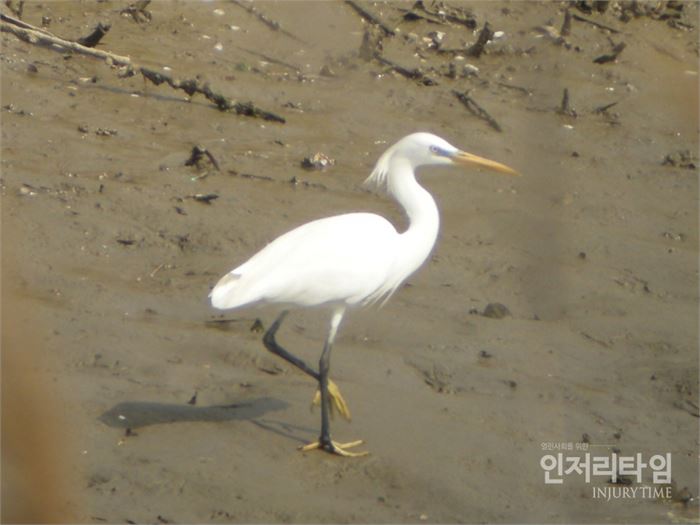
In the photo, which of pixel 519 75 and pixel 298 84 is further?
pixel 519 75

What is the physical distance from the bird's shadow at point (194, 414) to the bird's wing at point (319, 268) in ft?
1.44

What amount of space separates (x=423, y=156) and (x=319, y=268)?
753mm

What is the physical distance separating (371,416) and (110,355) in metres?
1.05

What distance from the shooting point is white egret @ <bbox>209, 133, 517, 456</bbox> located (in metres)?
4.31

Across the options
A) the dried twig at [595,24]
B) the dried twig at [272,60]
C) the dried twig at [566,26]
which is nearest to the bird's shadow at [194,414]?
the dried twig at [272,60]

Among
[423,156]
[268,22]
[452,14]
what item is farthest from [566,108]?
[423,156]

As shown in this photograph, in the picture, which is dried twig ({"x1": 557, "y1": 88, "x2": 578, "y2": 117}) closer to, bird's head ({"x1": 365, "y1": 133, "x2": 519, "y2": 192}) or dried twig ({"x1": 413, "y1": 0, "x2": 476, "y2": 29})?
dried twig ({"x1": 413, "y1": 0, "x2": 476, "y2": 29})

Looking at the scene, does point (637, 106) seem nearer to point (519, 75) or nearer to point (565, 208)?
point (519, 75)

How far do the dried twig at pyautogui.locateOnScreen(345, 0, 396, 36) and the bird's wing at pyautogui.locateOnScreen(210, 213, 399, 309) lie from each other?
14.3ft

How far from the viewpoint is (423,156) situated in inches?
190

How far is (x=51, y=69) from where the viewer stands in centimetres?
719

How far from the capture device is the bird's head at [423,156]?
4.80 m

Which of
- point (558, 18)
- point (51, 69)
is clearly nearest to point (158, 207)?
point (51, 69)

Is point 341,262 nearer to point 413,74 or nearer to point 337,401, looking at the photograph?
point 337,401
